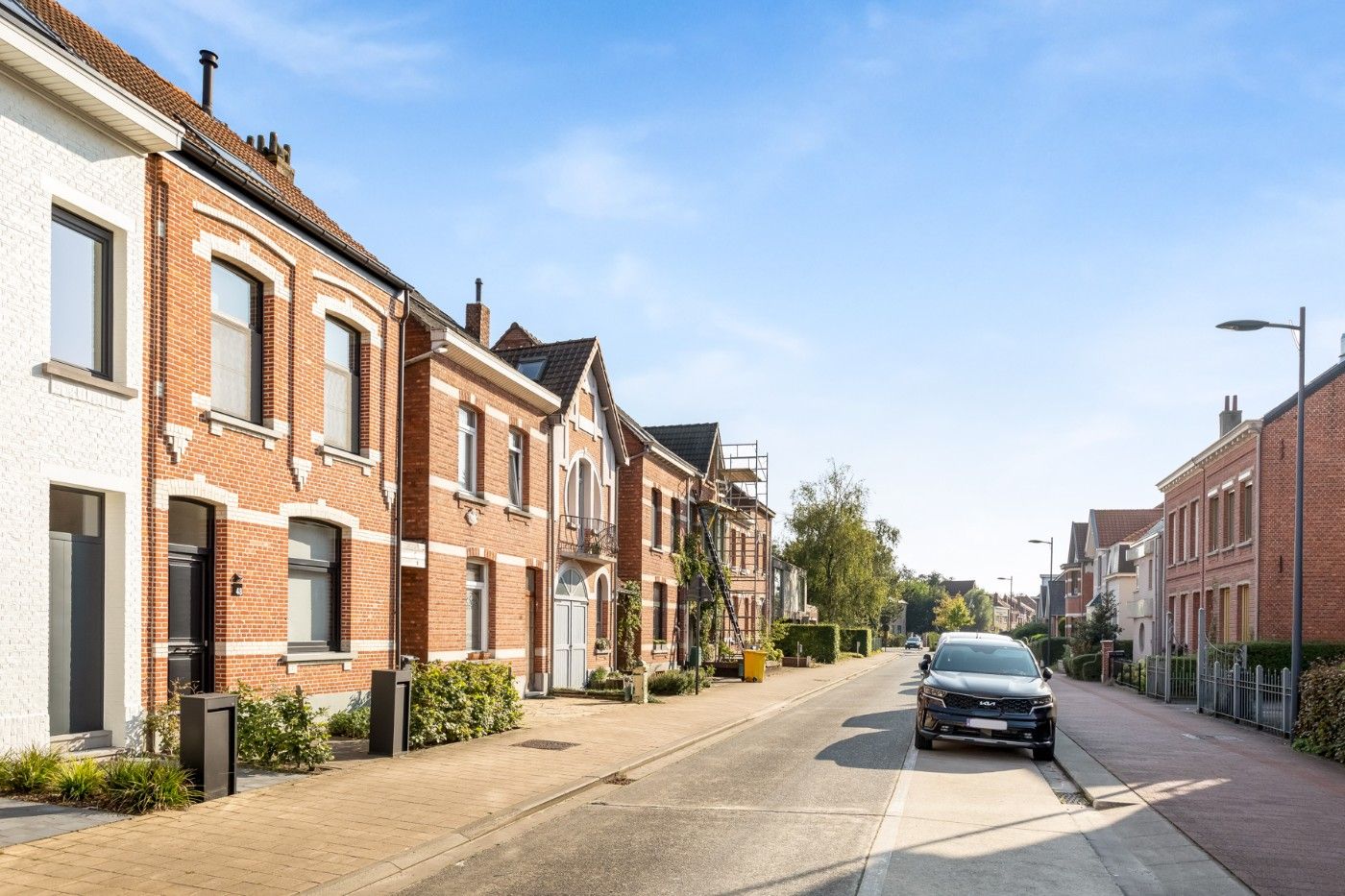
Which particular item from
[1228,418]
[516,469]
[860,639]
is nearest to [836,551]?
[860,639]

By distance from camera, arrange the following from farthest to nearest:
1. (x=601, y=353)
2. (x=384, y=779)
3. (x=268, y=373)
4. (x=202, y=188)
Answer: (x=601, y=353)
(x=268, y=373)
(x=202, y=188)
(x=384, y=779)

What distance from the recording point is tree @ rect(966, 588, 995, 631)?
448 feet

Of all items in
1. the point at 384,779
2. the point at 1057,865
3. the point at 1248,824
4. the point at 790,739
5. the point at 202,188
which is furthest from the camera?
the point at 790,739

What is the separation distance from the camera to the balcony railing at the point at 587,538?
83.4 feet

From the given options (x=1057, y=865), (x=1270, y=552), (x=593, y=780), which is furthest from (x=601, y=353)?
(x=1057, y=865)

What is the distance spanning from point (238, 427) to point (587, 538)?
13143 mm

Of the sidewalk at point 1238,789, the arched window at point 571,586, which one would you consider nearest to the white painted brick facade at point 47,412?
the sidewalk at point 1238,789

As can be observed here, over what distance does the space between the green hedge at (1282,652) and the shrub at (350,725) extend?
1951 cm

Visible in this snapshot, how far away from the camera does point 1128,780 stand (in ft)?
41.9

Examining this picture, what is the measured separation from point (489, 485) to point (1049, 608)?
68491mm

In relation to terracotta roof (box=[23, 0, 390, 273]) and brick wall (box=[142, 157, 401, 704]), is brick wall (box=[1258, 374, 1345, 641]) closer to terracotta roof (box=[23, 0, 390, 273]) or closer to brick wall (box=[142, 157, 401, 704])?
brick wall (box=[142, 157, 401, 704])

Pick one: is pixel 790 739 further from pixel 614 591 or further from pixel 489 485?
pixel 614 591

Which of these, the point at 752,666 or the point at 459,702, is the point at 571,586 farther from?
the point at 459,702

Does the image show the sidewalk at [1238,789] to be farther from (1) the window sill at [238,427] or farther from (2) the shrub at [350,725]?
(1) the window sill at [238,427]
